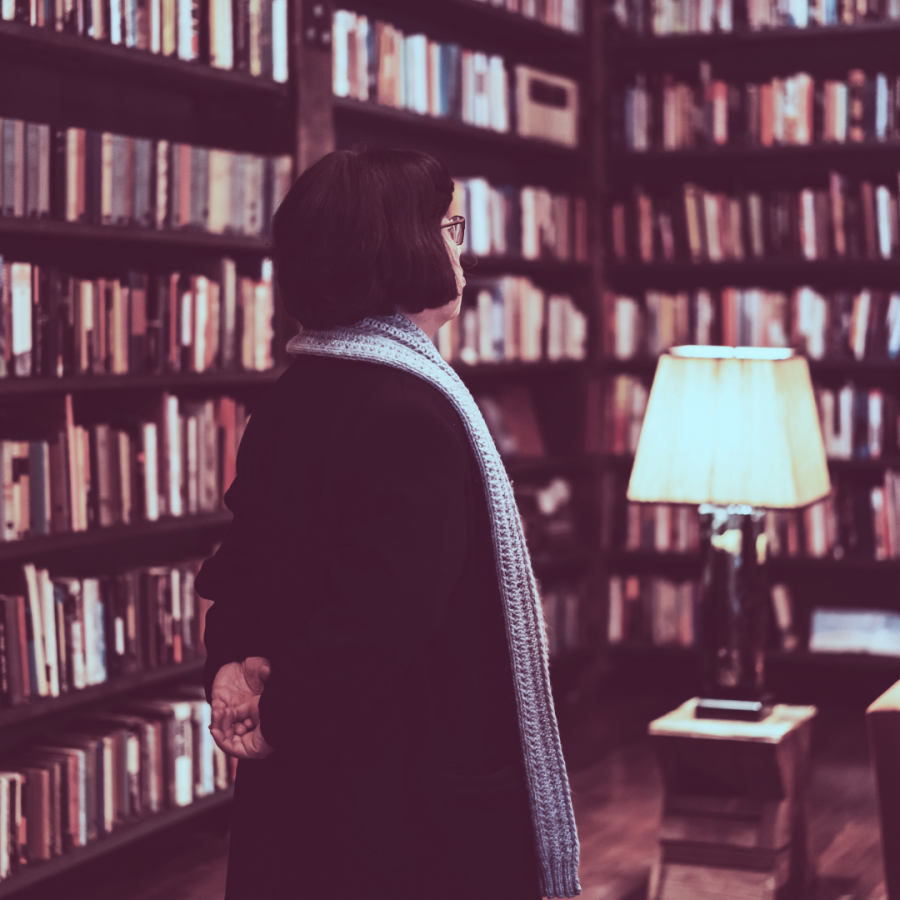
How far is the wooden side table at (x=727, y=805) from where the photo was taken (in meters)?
2.85

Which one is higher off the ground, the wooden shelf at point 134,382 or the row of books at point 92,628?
the wooden shelf at point 134,382

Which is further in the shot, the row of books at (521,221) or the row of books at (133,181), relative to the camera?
the row of books at (521,221)

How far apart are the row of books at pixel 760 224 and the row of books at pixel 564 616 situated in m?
1.22

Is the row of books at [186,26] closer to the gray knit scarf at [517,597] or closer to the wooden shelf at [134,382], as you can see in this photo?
the wooden shelf at [134,382]

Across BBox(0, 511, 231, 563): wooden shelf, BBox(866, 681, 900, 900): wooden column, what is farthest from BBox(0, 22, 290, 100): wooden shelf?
BBox(866, 681, 900, 900): wooden column

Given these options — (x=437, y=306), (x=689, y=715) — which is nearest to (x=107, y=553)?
(x=689, y=715)

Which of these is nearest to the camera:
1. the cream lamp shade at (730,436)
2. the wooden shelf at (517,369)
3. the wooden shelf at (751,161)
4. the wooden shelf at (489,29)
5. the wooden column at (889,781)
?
the wooden column at (889,781)

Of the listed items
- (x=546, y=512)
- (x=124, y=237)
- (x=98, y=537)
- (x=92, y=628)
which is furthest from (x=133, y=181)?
(x=546, y=512)

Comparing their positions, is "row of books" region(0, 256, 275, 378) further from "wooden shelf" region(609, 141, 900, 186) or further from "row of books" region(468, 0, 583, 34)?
"wooden shelf" region(609, 141, 900, 186)

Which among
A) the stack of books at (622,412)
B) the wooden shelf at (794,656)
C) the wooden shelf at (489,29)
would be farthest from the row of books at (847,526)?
the wooden shelf at (489,29)

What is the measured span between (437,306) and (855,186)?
12.0 feet

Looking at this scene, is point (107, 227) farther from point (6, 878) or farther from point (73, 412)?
point (6, 878)

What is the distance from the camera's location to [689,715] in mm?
2990

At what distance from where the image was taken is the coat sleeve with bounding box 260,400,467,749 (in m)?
1.32
